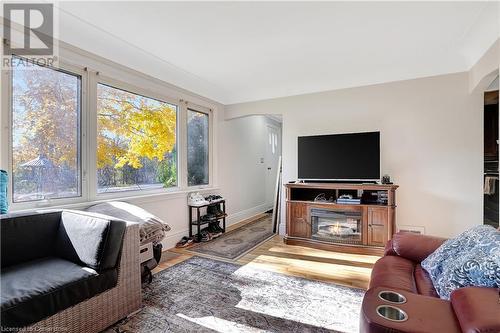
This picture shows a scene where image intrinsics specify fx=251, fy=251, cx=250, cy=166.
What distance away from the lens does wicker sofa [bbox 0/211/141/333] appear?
150cm

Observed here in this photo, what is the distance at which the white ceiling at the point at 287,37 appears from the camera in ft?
7.22

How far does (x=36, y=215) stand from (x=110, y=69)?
5.96 ft

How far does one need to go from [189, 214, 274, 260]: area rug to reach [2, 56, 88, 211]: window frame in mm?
1684

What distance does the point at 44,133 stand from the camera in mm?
2432

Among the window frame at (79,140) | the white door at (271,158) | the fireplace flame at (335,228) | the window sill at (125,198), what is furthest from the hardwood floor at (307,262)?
the white door at (271,158)

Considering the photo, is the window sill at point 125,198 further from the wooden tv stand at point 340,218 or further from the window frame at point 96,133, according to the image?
the wooden tv stand at point 340,218

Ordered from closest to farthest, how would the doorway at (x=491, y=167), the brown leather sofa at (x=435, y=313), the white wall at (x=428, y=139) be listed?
the brown leather sofa at (x=435, y=313)
the white wall at (x=428, y=139)
the doorway at (x=491, y=167)

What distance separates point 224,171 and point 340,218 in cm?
231

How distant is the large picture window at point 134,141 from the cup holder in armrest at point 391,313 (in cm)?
297

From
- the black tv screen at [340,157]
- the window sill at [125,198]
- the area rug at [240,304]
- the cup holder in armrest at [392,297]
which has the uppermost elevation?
Answer: the black tv screen at [340,157]

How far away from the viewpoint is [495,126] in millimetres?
4738

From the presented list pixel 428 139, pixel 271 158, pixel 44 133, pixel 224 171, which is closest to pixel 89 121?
pixel 44 133

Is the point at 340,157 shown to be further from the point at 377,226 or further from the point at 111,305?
the point at 111,305

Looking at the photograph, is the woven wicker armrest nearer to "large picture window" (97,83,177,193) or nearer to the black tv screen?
"large picture window" (97,83,177,193)
